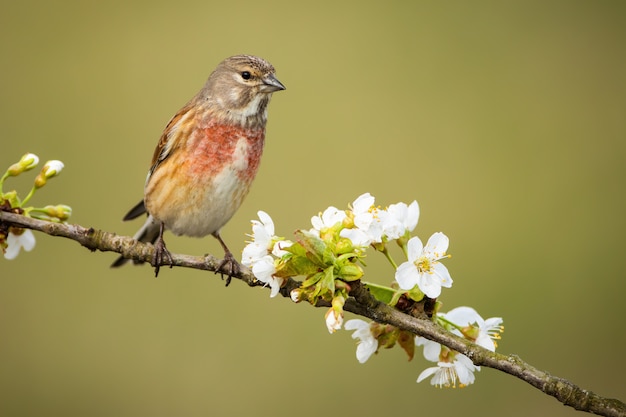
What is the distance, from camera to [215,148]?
3.62 meters

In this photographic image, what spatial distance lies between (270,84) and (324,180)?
125 inches

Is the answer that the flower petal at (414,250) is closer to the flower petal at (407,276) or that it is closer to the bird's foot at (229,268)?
the flower petal at (407,276)

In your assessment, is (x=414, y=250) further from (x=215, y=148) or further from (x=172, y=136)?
(x=172, y=136)

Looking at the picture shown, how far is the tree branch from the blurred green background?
3.24 meters

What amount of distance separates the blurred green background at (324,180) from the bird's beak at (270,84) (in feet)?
7.71

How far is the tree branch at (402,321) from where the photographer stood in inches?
74.5

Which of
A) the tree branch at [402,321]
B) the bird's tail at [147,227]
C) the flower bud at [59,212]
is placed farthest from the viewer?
the bird's tail at [147,227]

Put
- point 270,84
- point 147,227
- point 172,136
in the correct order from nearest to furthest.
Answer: point 270,84 < point 172,136 < point 147,227

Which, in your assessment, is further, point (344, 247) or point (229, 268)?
point (229, 268)

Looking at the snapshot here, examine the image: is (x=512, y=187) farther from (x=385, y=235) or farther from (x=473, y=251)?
(x=385, y=235)

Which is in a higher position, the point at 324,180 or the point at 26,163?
the point at 324,180

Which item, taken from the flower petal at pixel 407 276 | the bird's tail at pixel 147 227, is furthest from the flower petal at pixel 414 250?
the bird's tail at pixel 147 227

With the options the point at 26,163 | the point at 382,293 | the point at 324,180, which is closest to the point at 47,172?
the point at 26,163

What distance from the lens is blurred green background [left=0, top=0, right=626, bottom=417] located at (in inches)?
224
